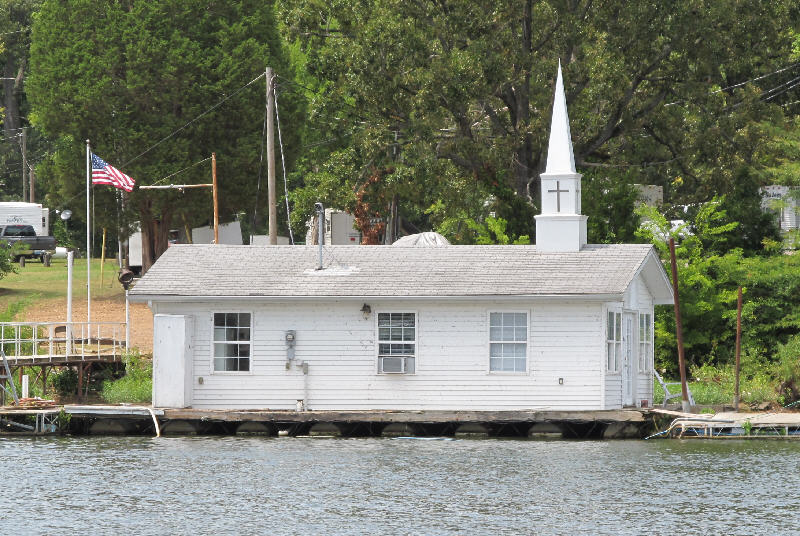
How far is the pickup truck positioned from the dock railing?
2416 cm

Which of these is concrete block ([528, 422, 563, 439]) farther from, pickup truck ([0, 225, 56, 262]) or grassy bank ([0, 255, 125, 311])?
pickup truck ([0, 225, 56, 262])

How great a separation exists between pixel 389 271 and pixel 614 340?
569cm

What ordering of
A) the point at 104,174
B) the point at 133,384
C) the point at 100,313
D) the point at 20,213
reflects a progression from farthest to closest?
the point at 20,213
the point at 100,313
the point at 104,174
the point at 133,384

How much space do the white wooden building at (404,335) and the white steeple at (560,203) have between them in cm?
72

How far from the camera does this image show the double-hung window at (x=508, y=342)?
3444 centimetres

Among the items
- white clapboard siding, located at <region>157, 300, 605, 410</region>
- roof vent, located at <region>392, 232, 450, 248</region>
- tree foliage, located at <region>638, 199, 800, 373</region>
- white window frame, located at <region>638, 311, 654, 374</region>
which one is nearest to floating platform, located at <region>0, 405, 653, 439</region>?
white clapboard siding, located at <region>157, 300, 605, 410</region>

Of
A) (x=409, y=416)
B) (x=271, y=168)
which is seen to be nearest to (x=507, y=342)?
(x=409, y=416)

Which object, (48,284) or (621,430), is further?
(48,284)

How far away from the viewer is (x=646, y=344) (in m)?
37.5

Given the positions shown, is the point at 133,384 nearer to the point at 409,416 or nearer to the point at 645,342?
the point at 409,416

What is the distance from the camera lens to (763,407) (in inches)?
1453

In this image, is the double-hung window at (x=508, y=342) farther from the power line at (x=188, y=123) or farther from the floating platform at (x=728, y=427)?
the power line at (x=188, y=123)

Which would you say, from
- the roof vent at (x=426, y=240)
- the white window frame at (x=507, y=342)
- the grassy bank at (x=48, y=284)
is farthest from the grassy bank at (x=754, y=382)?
the grassy bank at (x=48, y=284)

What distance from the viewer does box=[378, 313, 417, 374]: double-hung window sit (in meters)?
34.8
